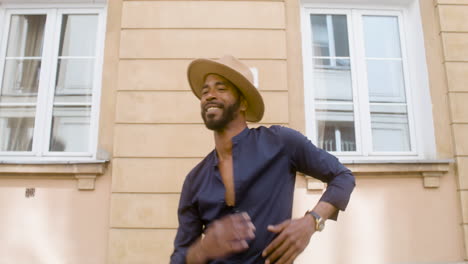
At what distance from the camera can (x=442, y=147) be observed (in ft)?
12.5

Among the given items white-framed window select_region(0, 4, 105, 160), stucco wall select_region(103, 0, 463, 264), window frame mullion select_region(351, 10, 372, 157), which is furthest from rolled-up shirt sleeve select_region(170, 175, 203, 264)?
window frame mullion select_region(351, 10, 372, 157)

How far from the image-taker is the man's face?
1.76 metres

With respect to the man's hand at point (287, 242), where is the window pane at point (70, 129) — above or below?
above

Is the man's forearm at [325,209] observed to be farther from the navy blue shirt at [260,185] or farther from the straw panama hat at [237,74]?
the straw panama hat at [237,74]

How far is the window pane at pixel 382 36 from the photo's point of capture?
4.33 m

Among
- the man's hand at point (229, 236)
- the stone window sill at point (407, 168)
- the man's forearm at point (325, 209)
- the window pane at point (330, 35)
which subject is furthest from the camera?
the window pane at point (330, 35)

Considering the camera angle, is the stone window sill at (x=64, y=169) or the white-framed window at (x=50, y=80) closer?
the stone window sill at (x=64, y=169)

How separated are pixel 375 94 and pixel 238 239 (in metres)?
3.41

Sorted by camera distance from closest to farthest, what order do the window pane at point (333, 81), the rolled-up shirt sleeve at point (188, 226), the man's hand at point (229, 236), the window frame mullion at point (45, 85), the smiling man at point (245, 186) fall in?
the man's hand at point (229, 236) < the smiling man at point (245, 186) < the rolled-up shirt sleeve at point (188, 226) < the window frame mullion at point (45, 85) < the window pane at point (333, 81)

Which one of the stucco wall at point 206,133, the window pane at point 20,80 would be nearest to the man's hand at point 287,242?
the stucco wall at point 206,133

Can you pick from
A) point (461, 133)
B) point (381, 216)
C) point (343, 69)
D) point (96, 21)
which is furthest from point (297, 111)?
point (96, 21)

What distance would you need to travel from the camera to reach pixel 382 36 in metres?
4.36

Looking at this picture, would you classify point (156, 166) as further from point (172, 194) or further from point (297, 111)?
point (297, 111)

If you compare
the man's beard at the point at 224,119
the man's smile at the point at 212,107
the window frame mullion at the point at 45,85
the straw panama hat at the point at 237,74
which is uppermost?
the window frame mullion at the point at 45,85
